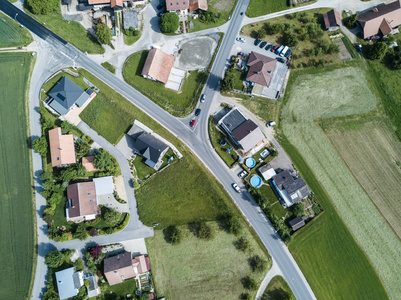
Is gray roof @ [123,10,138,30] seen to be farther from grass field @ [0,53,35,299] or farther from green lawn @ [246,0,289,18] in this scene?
green lawn @ [246,0,289,18]

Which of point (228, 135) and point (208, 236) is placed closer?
point (208, 236)

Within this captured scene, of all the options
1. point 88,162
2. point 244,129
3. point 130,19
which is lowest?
point 244,129

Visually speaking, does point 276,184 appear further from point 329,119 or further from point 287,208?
point 329,119

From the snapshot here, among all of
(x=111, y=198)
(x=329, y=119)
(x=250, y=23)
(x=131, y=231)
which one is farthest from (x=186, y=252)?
(x=250, y=23)

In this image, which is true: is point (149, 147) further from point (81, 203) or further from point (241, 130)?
point (241, 130)

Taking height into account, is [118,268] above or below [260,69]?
below

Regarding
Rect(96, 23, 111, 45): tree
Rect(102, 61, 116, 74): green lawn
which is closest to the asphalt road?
Rect(102, 61, 116, 74): green lawn

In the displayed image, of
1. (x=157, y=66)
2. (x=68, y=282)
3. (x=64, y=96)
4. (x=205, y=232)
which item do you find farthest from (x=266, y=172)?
(x=64, y=96)

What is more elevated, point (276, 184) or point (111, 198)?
point (111, 198)
